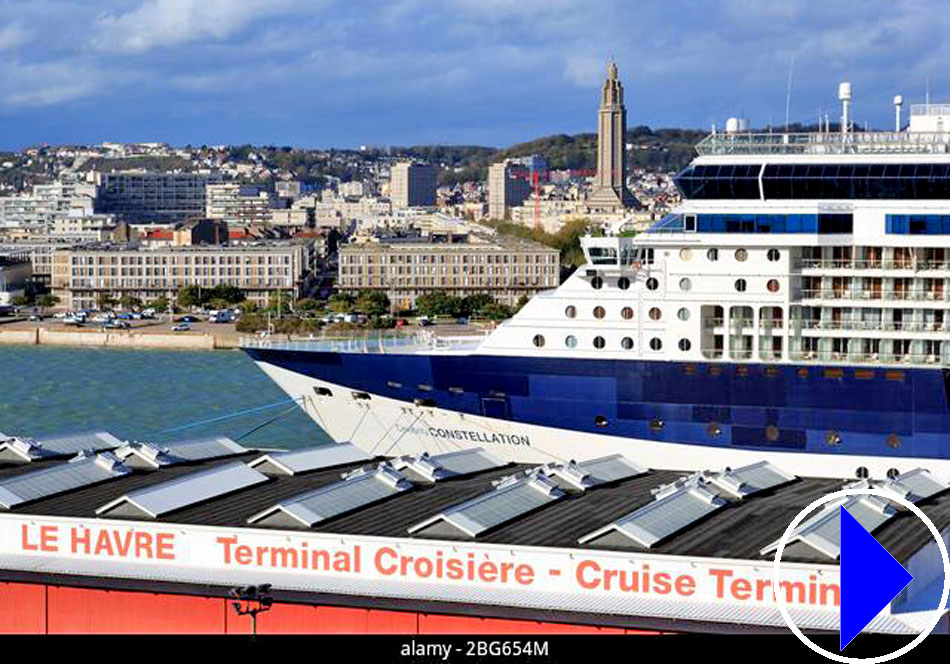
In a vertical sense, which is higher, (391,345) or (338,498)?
(391,345)

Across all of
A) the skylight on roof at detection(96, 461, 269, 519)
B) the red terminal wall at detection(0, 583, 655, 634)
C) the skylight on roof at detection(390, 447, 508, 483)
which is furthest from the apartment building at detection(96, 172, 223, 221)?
the red terminal wall at detection(0, 583, 655, 634)

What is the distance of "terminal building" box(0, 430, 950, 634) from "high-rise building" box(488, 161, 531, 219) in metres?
138

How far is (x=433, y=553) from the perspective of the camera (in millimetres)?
16625

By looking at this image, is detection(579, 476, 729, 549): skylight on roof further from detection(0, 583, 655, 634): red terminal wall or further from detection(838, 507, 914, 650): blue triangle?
detection(838, 507, 914, 650): blue triangle

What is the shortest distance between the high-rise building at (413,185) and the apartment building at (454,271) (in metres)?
97.7

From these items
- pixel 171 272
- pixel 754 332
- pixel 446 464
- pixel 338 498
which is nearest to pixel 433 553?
pixel 338 498

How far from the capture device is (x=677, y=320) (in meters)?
24.1

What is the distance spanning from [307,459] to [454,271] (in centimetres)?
5940

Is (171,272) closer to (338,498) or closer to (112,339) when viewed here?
(112,339)

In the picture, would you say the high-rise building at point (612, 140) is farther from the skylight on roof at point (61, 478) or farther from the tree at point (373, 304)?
the skylight on roof at point (61, 478)

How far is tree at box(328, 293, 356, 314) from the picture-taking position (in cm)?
7422
